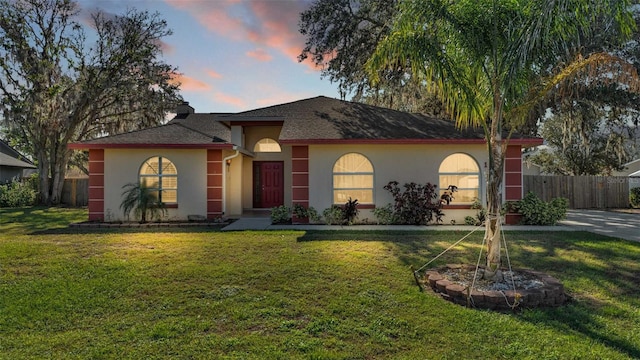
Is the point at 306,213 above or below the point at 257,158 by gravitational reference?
below

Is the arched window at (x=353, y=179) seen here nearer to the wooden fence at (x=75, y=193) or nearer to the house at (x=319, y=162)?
the house at (x=319, y=162)

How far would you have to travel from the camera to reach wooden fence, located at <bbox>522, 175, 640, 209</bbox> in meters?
16.7

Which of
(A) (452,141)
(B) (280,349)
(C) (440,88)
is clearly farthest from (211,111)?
(B) (280,349)

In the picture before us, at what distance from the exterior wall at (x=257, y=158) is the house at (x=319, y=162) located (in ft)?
4.42

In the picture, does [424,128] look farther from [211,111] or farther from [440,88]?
[211,111]

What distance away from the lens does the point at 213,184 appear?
11.1 m

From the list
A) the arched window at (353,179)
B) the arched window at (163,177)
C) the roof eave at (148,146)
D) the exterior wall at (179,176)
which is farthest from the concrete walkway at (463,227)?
the roof eave at (148,146)

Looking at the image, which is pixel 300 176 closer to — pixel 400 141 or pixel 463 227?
pixel 400 141

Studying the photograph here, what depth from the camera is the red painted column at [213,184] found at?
36.5 ft

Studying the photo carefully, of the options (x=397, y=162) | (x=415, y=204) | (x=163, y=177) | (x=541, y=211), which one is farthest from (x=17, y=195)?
(x=541, y=211)

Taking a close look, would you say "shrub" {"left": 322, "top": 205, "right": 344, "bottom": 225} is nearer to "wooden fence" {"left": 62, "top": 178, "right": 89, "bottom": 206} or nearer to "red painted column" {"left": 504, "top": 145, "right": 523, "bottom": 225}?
"red painted column" {"left": 504, "top": 145, "right": 523, "bottom": 225}

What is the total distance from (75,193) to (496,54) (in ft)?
66.8

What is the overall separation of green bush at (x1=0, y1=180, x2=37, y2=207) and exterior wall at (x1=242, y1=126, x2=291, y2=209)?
40.1 feet

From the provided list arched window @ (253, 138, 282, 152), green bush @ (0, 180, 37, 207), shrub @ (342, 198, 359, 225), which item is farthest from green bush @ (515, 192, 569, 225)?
green bush @ (0, 180, 37, 207)
